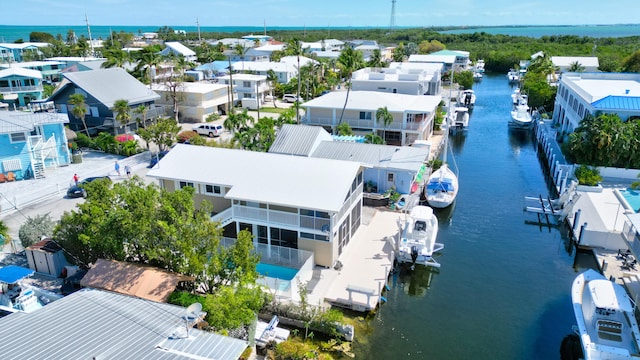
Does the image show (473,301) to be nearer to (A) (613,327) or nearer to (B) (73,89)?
(A) (613,327)

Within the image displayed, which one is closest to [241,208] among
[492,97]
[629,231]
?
[629,231]

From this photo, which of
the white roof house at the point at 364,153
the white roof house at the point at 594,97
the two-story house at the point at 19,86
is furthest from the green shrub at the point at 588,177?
the two-story house at the point at 19,86

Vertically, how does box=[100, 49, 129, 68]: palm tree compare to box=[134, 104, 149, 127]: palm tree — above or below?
above

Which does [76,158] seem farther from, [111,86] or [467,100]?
[467,100]

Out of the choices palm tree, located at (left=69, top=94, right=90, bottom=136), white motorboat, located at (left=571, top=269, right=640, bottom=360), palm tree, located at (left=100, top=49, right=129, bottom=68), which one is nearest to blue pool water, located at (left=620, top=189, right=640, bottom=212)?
white motorboat, located at (left=571, top=269, right=640, bottom=360)

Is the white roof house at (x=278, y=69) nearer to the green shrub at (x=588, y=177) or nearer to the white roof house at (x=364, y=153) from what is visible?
the white roof house at (x=364, y=153)

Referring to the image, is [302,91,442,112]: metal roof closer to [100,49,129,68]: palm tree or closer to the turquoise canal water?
the turquoise canal water
